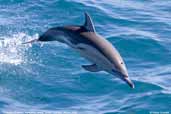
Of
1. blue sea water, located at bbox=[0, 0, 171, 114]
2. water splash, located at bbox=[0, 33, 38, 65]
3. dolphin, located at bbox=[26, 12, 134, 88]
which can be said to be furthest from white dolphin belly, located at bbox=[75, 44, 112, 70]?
water splash, located at bbox=[0, 33, 38, 65]

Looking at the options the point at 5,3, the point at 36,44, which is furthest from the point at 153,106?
the point at 5,3

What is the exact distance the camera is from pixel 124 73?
25.9 feet

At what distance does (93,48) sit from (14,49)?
4.05m

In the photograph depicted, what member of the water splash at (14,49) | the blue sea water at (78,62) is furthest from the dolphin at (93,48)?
the water splash at (14,49)

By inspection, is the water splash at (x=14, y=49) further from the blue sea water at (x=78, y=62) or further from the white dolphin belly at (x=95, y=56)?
the white dolphin belly at (x=95, y=56)

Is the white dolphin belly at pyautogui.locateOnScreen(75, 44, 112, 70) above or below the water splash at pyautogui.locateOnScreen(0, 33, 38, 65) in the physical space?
below

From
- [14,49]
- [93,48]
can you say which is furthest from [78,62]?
[93,48]

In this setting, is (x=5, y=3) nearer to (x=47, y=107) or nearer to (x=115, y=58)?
(x=47, y=107)

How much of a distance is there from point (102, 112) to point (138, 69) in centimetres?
214

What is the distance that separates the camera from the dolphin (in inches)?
313

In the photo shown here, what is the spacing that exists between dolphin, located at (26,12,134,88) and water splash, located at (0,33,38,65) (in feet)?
7.38

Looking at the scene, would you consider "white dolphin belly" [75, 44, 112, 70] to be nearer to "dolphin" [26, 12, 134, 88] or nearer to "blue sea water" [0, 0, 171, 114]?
"dolphin" [26, 12, 134, 88]

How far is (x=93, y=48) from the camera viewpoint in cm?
835

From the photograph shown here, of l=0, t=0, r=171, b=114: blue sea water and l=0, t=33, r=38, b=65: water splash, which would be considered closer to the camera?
l=0, t=0, r=171, b=114: blue sea water
